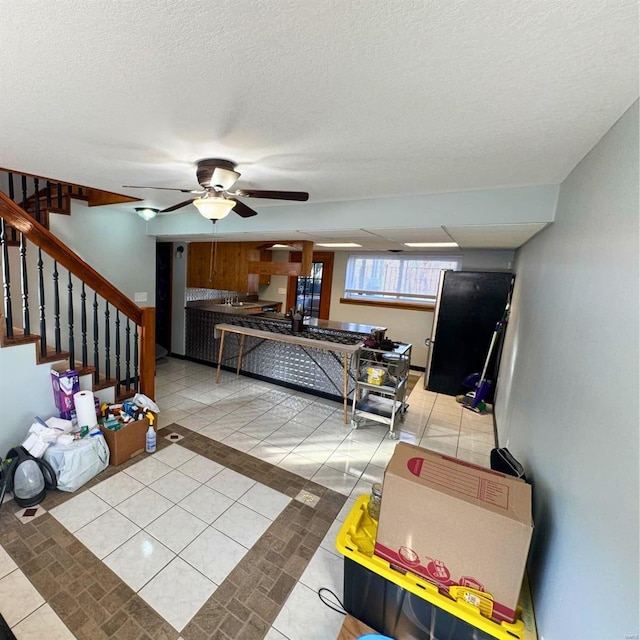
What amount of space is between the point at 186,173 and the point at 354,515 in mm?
2453

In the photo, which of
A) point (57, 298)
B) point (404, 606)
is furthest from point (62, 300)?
point (404, 606)

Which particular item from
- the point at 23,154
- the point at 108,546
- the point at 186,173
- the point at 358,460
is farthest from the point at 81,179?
the point at 358,460

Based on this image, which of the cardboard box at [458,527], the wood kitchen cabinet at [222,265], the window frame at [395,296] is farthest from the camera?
the window frame at [395,296]

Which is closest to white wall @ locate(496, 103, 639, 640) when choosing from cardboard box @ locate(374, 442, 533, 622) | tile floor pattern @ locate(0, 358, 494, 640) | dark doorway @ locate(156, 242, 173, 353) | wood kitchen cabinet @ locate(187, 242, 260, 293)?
cardboard box @ locate(374, 442, 533, 622)

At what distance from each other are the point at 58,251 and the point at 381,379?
3.07 meters

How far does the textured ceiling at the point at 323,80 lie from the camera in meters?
0.83

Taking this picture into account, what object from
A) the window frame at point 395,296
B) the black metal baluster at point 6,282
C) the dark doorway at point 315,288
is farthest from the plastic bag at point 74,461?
the window frame at point 395,296

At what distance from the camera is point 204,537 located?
192cm

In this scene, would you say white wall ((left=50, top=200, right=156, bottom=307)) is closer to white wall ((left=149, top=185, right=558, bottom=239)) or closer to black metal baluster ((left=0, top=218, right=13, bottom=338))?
white wall ((left=149, top=185, right=558, bottom=239))

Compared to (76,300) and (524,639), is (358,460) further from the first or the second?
(76,300)

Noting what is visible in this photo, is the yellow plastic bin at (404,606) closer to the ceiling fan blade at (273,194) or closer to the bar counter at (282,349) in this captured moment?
the ceiling fan blade at (273,194)

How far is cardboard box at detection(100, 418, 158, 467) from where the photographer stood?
2482mm

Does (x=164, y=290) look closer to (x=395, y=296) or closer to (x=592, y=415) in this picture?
(x=395, y=296)

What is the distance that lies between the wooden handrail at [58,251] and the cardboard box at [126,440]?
3.27 feet
